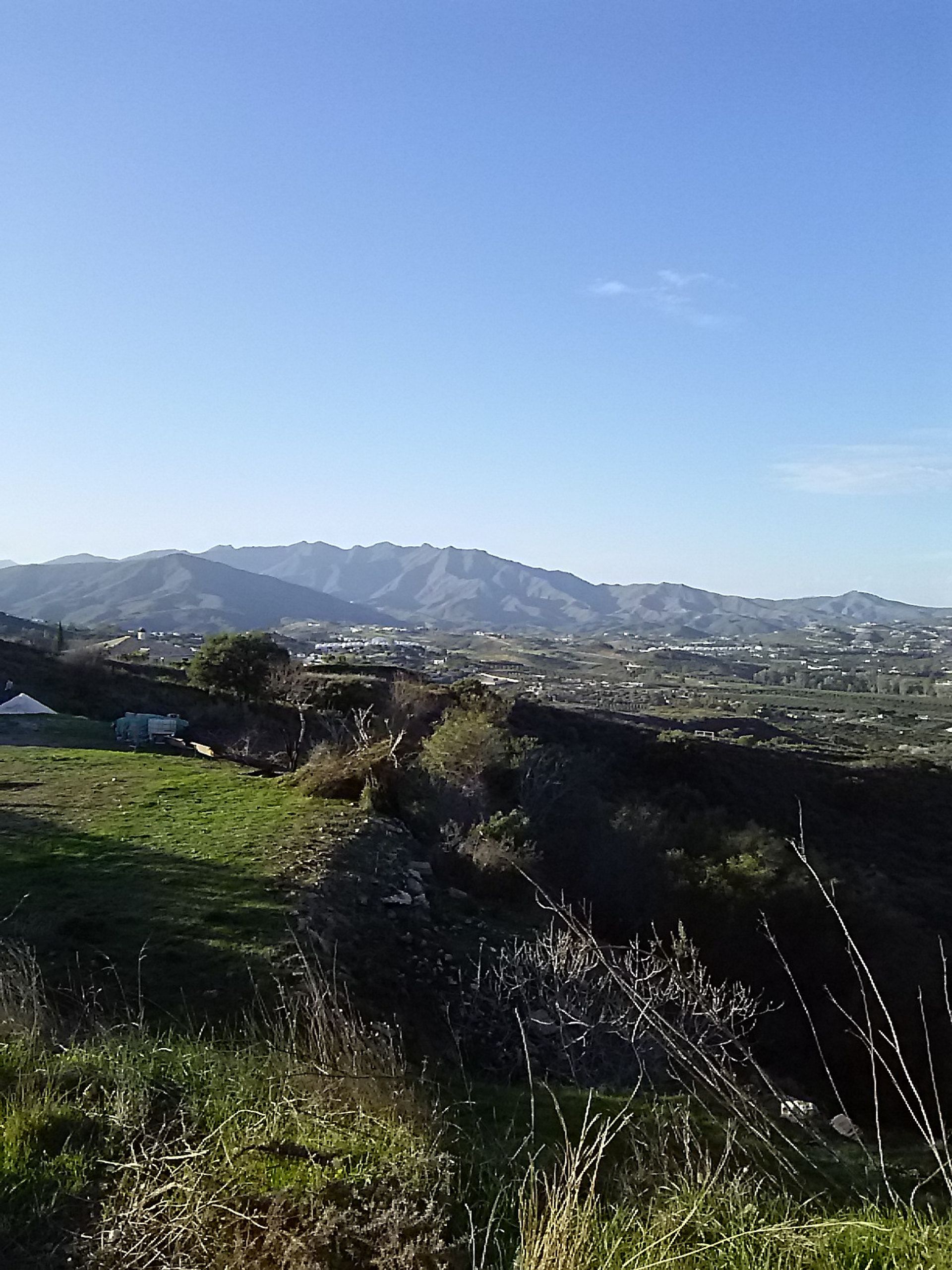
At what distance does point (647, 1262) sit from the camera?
216cm

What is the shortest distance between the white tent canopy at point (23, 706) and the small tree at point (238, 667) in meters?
7.21

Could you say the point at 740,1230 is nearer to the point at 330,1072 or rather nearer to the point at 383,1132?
the point at 383,1132

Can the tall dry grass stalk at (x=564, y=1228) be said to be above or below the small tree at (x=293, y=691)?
above

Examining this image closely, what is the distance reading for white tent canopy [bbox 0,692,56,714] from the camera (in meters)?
26.5

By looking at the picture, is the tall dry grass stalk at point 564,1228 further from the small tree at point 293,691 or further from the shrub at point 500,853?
the small tree at point 293,691

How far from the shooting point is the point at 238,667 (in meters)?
33.9

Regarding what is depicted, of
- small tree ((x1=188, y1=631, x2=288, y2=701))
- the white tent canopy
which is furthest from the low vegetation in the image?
small tree ((x1=188, y1=631, x2=288, y2=701))

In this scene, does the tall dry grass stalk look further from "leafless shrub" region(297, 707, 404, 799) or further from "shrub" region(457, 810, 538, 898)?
"leafless shrub" region(297, 707, 404, 799)

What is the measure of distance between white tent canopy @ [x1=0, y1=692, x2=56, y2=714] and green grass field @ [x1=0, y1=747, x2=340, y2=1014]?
33.1 feet

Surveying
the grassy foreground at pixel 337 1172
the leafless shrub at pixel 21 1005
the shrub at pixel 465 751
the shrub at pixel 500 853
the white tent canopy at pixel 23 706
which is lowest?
the shrub at pixel 500 853

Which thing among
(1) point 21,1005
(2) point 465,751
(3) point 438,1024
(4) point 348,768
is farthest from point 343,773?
(1) point 21,1005

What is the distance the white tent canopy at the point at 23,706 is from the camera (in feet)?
86.9

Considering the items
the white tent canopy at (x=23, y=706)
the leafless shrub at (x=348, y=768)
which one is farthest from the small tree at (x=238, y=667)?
the leafless shrub at (x=348, y=768)

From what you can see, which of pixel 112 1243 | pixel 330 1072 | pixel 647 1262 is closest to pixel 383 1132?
pixel 330 1072
